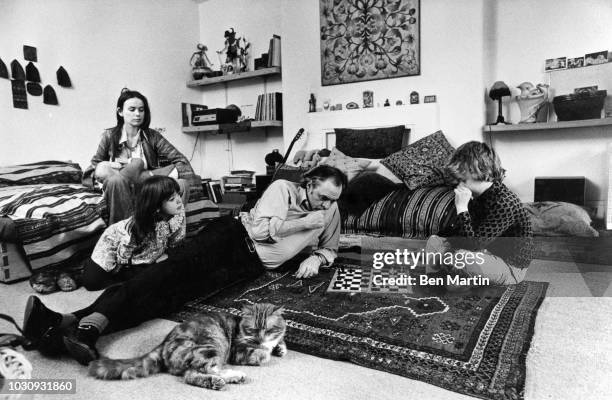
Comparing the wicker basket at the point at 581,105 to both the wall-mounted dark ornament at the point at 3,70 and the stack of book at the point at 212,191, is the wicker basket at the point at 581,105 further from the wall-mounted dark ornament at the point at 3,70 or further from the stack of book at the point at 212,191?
the wall-mounted dark ornament at the point at 3,70

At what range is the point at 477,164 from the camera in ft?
5.80

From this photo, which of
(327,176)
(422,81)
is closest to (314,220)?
(327,176)

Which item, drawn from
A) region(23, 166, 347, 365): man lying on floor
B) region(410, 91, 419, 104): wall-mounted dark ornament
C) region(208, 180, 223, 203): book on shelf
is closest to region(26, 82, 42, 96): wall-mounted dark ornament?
region(208, 180, 223, 203): book on shelf

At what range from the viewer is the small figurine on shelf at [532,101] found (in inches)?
128

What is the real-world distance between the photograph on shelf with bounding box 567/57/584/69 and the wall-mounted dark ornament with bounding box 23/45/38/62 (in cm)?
417

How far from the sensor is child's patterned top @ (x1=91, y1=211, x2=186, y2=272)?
195 cm

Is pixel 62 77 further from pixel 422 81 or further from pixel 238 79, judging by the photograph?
pixel 422 81

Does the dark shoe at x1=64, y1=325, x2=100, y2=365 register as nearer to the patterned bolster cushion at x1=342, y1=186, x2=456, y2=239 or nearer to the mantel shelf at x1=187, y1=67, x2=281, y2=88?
the patterned bolster cushion at x1=342, y1=186, x2=456, y2=239

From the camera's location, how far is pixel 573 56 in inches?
128

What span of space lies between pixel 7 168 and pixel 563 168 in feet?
13.5

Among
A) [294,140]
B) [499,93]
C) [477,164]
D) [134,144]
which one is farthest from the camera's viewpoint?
[294,140]

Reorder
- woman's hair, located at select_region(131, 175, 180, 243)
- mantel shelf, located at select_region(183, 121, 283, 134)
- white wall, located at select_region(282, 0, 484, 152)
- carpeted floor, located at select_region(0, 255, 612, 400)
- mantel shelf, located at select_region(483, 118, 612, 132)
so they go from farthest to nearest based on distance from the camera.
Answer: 1. mantel shelf, located at select_region(183, 121, 283, 134)
2. white wall, located at select_region(282, 0, 484, 152)
3. mantel shelf, located at select_region(483, 118, 612, 132)
4. woman's hair, located at select_region(131, 175, 180, 243)
5. carpeted floor, located at select_region(0, 255, 612, 400)

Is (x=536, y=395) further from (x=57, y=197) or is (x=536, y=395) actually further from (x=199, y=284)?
(x=57, y=197)

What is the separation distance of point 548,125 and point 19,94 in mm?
4041
